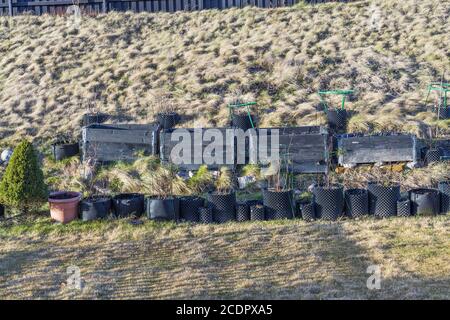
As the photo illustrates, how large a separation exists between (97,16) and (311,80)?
337 inches

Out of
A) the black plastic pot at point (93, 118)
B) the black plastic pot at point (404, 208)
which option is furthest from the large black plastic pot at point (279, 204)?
the black plastic pot at point (93, 118)

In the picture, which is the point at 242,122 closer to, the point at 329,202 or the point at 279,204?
the point at 279,204

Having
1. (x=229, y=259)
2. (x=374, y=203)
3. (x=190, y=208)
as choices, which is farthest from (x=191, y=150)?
(x=229, y=259)

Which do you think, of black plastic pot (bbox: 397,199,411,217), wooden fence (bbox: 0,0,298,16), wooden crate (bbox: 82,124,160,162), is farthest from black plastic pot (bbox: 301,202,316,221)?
wooden fence (bbox: 0,0,298,16)

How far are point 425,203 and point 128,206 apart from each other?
14.4 feet

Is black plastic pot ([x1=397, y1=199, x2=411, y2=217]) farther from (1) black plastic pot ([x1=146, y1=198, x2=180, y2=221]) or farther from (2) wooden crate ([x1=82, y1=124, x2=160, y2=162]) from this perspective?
(2) wooden crate ([x1=82, y1=124, x2=160, y2=162])

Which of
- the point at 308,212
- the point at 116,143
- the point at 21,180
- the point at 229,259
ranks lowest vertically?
the point at 229,259

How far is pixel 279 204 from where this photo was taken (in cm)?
836

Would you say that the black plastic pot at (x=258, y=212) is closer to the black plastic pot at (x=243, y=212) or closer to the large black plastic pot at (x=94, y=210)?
the black plastic pot at (x=243, y=212)

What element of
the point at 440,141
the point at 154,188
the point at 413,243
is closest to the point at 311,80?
the point at 440,141

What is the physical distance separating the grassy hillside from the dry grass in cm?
419

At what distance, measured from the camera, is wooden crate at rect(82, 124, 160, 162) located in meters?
10.4

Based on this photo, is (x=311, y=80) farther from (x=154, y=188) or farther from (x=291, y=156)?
(x=154, y=188)

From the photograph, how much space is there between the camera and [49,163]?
A: 36.3ft
